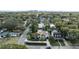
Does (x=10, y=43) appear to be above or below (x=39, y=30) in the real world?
below

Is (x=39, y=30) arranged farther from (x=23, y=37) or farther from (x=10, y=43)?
(x=10, y=43)

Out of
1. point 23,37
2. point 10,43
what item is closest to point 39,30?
point 23,37
